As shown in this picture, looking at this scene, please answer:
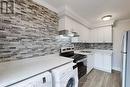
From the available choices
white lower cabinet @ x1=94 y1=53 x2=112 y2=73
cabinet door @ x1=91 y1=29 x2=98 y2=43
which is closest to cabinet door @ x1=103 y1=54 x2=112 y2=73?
white lower cabinet @ x1=94 y1=53 x2=112 y2=73

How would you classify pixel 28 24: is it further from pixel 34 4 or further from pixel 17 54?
pixel 17 54

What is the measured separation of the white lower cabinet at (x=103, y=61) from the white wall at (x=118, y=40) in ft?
2.02

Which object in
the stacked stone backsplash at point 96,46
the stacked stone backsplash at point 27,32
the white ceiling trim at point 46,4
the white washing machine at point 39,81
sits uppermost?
the white ceiling trim at point 46,4

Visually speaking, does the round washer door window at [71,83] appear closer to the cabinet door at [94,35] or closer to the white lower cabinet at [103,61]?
the white lower cabinet at [103,61]

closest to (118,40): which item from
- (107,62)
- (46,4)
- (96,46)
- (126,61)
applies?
(96,46)

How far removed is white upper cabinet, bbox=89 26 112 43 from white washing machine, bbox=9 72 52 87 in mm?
3345

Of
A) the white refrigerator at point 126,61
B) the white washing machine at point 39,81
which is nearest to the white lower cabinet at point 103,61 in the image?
the white refrigerator at point 126,61

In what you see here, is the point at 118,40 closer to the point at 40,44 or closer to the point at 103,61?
the point at 103,61

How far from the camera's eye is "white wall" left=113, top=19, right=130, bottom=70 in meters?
3.70

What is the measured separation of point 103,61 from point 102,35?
1.20 meters

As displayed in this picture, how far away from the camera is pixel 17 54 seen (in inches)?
60.2

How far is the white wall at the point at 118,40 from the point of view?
3.70 metres

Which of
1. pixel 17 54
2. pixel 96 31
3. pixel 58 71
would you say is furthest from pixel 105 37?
pixel 17 54

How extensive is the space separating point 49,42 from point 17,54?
85 cm
